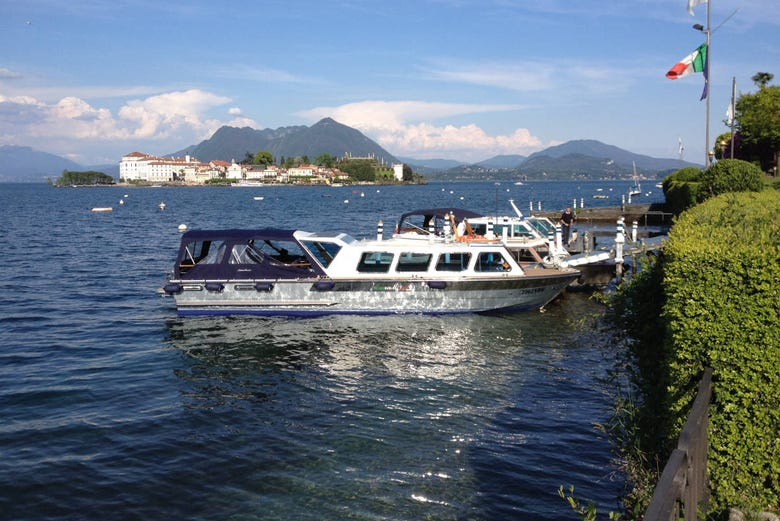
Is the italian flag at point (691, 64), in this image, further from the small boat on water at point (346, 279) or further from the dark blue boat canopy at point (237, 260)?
the dark blue boat canopy at point (237, 260)

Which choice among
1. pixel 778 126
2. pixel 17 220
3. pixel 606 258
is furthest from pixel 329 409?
pixel 17 220

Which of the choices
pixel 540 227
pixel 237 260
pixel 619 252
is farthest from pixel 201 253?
pixel 540 227

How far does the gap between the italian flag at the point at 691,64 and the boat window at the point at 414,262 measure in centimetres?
1967

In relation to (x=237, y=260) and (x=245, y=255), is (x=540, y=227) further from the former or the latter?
(x=237, y=260)

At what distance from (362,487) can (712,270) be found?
629cm

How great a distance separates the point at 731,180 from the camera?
3231 cm

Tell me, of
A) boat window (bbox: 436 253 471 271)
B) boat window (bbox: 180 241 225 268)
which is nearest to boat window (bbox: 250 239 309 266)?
boat window (bbox: 180 241 225 268)

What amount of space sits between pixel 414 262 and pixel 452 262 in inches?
52.1

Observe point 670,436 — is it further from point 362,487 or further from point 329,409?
point 329,409

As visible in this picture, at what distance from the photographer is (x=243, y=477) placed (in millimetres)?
10930

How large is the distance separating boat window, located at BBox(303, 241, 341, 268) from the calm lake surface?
2098 millimetres

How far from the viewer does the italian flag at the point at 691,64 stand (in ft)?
112

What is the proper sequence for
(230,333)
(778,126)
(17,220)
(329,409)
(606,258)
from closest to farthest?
(329,409)
(230,333)
(606,258)
(778,126)
(17,220)

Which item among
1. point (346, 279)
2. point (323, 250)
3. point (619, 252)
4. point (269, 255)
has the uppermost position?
point (323, 250)
